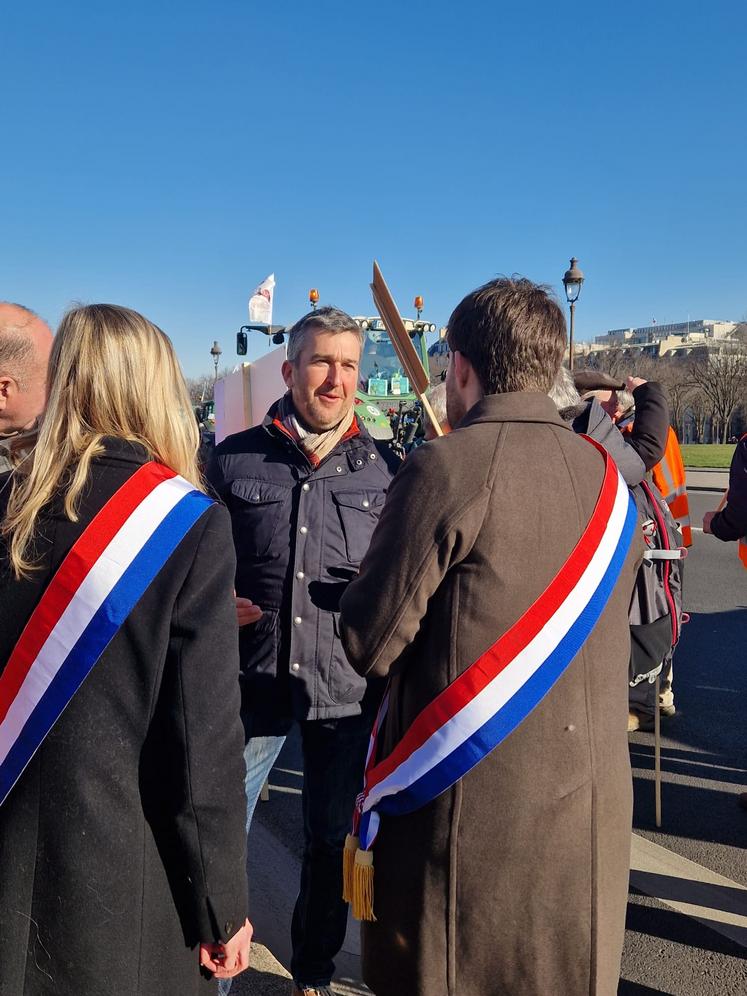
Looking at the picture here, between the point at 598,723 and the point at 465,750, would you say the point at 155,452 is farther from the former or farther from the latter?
the point at 598,723

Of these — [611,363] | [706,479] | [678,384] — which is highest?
[611,363]

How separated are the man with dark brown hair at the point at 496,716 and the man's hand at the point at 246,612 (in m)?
0.85

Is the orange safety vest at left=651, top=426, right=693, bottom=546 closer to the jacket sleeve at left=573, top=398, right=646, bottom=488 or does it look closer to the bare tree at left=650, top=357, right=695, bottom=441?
the jacket sleeve at left=573, top=398, right=646, bottom=488

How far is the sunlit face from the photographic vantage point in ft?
8.86

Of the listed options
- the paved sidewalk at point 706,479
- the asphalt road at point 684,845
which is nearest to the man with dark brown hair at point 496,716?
the asphalt road at point 684,845

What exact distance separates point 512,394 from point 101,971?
136cm

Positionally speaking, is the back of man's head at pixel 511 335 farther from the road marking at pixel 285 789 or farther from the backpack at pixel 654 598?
the road marking at pixel 285 789

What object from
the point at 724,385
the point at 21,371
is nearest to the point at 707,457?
the point at 724,385

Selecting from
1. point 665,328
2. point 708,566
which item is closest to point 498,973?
point 708,566

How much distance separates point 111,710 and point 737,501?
3.16 m

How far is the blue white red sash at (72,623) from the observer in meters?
1.42

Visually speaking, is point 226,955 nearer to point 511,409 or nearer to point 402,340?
point 511,409

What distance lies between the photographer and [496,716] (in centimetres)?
159

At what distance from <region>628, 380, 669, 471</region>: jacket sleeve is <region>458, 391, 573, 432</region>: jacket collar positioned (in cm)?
189
